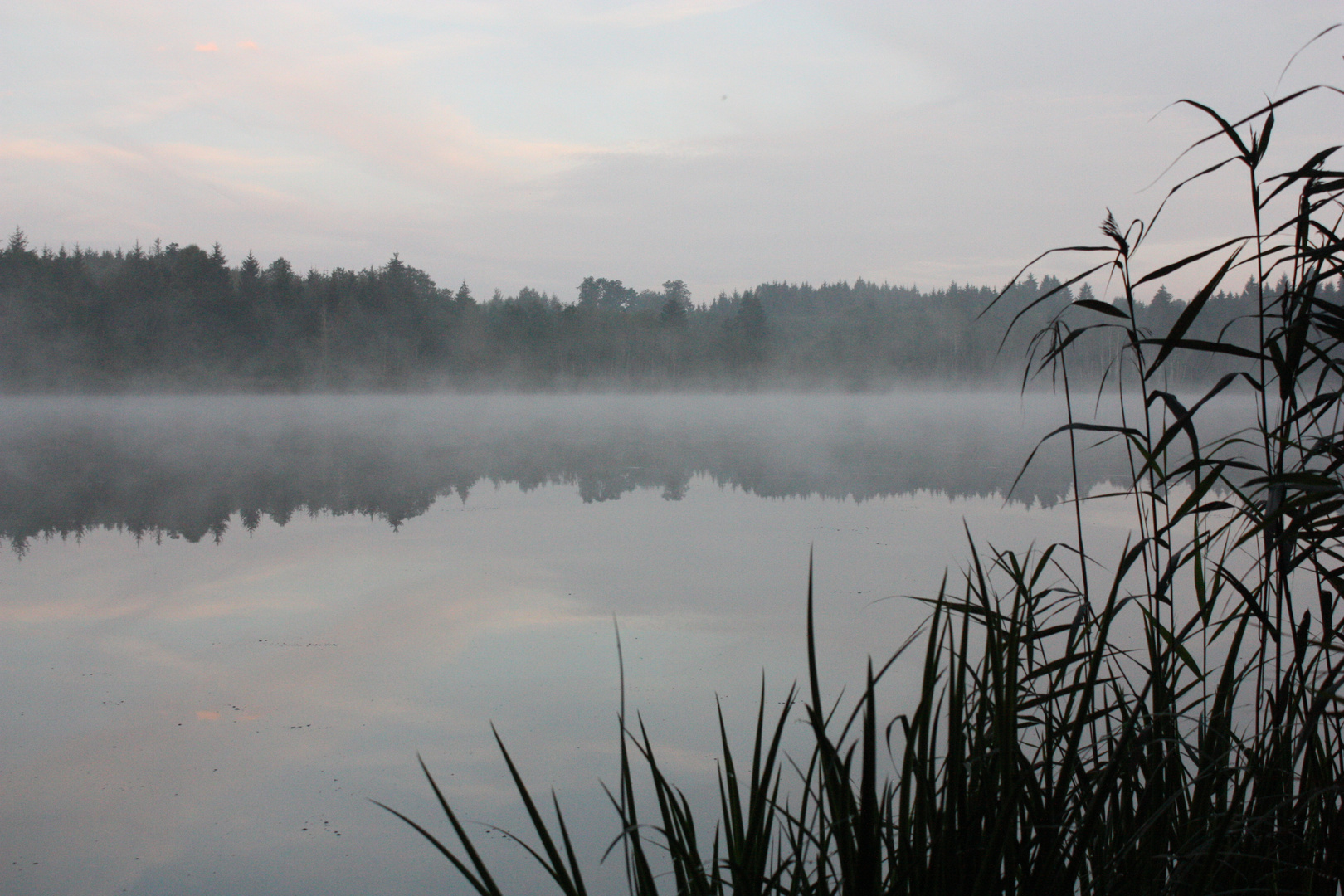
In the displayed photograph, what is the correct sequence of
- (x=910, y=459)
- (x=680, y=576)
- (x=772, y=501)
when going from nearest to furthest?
(x=680, y=576) → (x=772, y=501) → (x=910, y=459)

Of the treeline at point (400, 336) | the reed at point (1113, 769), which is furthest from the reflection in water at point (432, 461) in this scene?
the treeline at point (400, 336)

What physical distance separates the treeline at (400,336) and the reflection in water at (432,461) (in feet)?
43.2

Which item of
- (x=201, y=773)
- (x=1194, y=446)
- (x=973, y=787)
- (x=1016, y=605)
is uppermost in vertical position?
(x=1194, y=446)

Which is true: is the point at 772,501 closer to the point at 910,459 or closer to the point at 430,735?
the point at 910,459

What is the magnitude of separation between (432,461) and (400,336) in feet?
105

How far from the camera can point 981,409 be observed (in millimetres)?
29203

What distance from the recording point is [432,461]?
40.2ft

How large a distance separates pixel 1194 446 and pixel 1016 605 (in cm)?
42

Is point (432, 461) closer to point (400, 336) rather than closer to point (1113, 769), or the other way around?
point (1113, 769)

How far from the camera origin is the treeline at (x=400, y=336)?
120ft

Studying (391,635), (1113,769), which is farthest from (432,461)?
(1113,769)

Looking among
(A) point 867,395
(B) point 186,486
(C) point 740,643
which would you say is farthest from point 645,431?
(A) point 867,395

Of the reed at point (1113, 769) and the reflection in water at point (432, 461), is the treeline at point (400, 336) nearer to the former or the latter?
the reflection in water at point (432, 461)

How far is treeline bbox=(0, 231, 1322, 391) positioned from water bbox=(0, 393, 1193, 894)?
27912 mm
